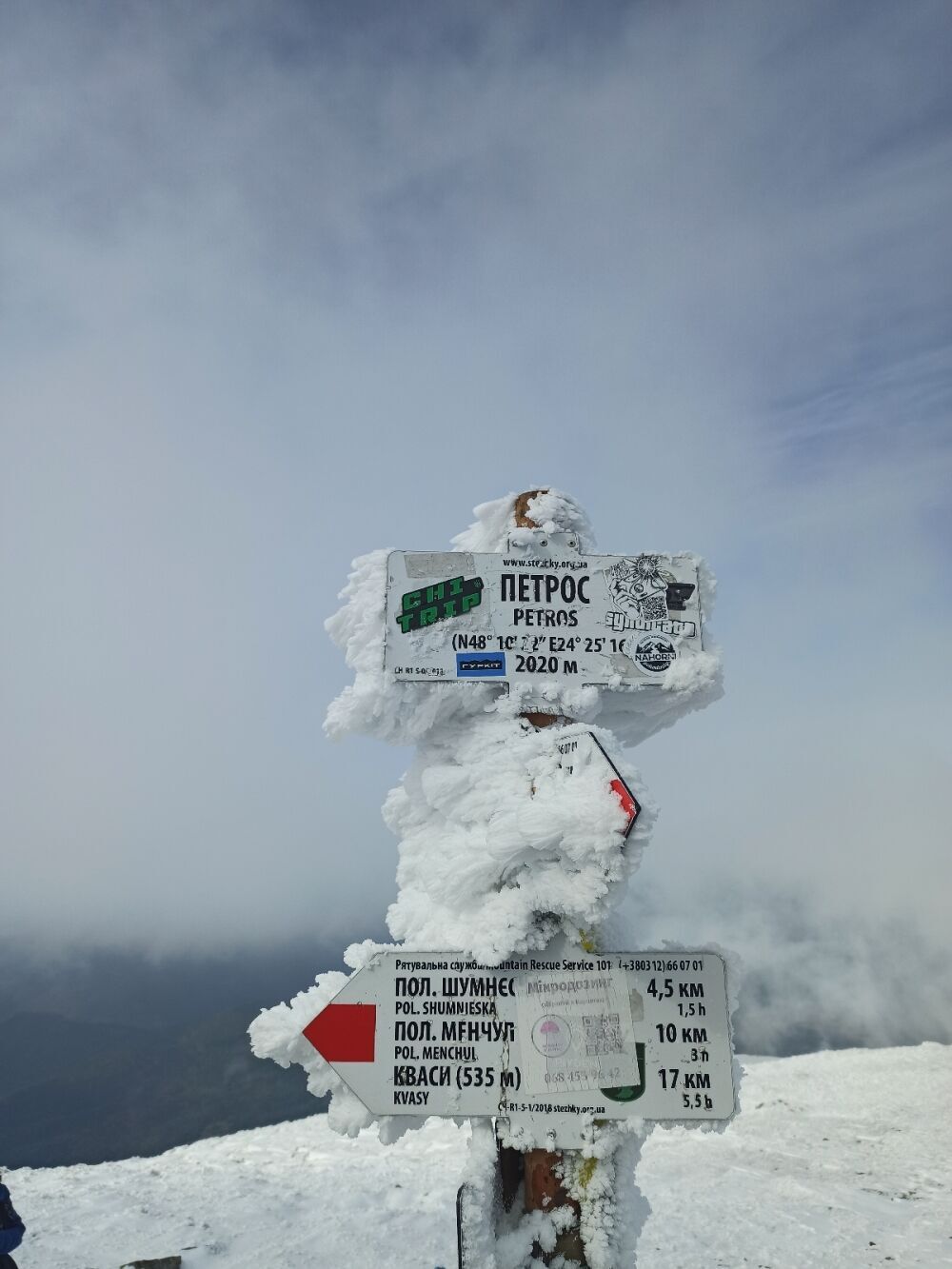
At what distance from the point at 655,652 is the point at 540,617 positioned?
65cm

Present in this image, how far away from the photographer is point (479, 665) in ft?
13.4

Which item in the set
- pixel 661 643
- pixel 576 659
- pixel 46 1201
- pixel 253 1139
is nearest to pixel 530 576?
pixel 576 659

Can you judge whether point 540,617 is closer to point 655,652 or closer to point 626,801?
point 655,652

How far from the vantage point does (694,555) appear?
13.9 feet

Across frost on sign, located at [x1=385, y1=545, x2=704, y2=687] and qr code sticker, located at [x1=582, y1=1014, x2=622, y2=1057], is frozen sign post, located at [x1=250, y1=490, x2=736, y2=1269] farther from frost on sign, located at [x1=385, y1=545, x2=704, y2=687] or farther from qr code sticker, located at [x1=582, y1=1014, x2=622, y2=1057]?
frost on sign, located at [x1=385, y1=545, x2=704, y2=687]

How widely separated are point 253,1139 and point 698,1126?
12.2 m

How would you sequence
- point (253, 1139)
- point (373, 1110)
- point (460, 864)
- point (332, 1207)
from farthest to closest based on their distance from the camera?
point (253, 1139), point (332, 1207), point (460, 864), point (373, 1110)

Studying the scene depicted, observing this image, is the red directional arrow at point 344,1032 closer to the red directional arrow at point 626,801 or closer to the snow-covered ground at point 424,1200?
the red directional arrow at point 626,801

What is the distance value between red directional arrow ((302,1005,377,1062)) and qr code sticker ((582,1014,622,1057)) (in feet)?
3.13

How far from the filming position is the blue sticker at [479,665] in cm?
407

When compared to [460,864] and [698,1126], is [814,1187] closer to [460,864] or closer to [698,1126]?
[698,1126]

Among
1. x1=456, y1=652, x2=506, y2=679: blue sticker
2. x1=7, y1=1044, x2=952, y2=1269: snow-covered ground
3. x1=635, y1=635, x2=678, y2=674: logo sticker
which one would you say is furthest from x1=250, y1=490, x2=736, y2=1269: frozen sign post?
x1=7, y1=1044, x2=952, y2=1269: snow-covered ground

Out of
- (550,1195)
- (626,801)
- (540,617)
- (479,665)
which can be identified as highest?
(540,617)

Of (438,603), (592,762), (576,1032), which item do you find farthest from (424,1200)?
(438,603)
